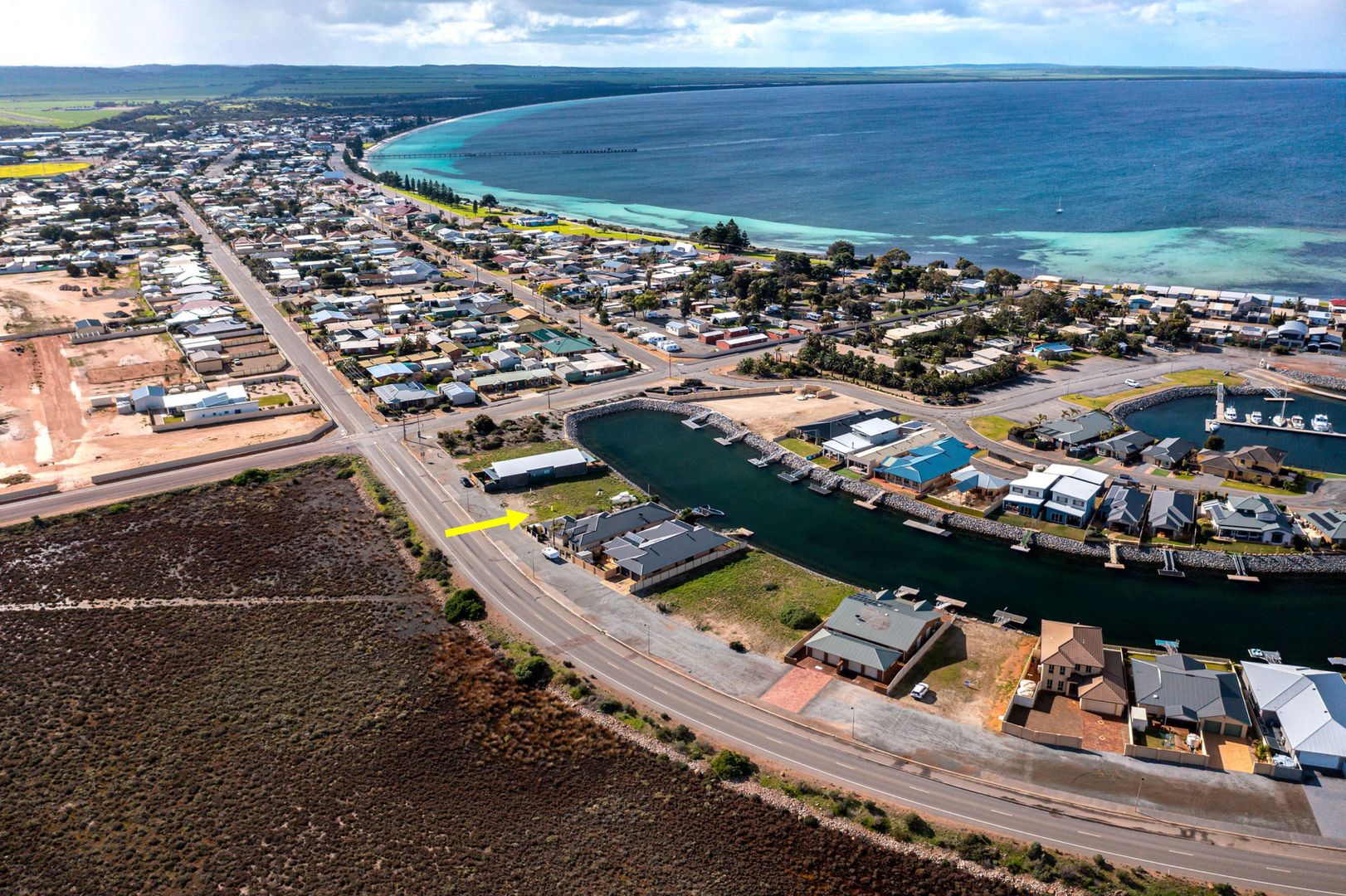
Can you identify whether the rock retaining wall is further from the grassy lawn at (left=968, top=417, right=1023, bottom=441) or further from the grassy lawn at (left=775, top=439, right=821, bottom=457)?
the grassy lawn at (left=968, top=417, right=1023, bottom=441)

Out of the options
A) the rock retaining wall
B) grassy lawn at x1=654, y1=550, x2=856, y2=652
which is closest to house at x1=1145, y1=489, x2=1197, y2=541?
the rock retaining wall

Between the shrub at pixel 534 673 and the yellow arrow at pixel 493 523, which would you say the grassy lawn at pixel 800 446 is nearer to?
the yellow arrow at pixel 493 523

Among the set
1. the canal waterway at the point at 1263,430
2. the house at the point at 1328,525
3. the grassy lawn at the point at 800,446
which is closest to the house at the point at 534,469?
the grassy lawn at the point at 800,446

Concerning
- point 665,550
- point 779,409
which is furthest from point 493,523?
point 779,409

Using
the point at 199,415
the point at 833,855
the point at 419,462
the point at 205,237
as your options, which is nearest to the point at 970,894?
the point at 833,855

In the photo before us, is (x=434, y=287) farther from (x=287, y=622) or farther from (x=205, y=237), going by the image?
(x=287, y=622)

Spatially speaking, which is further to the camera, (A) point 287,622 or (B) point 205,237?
(B) point 205,237

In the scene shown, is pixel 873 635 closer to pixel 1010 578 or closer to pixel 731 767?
pixel 731 767
